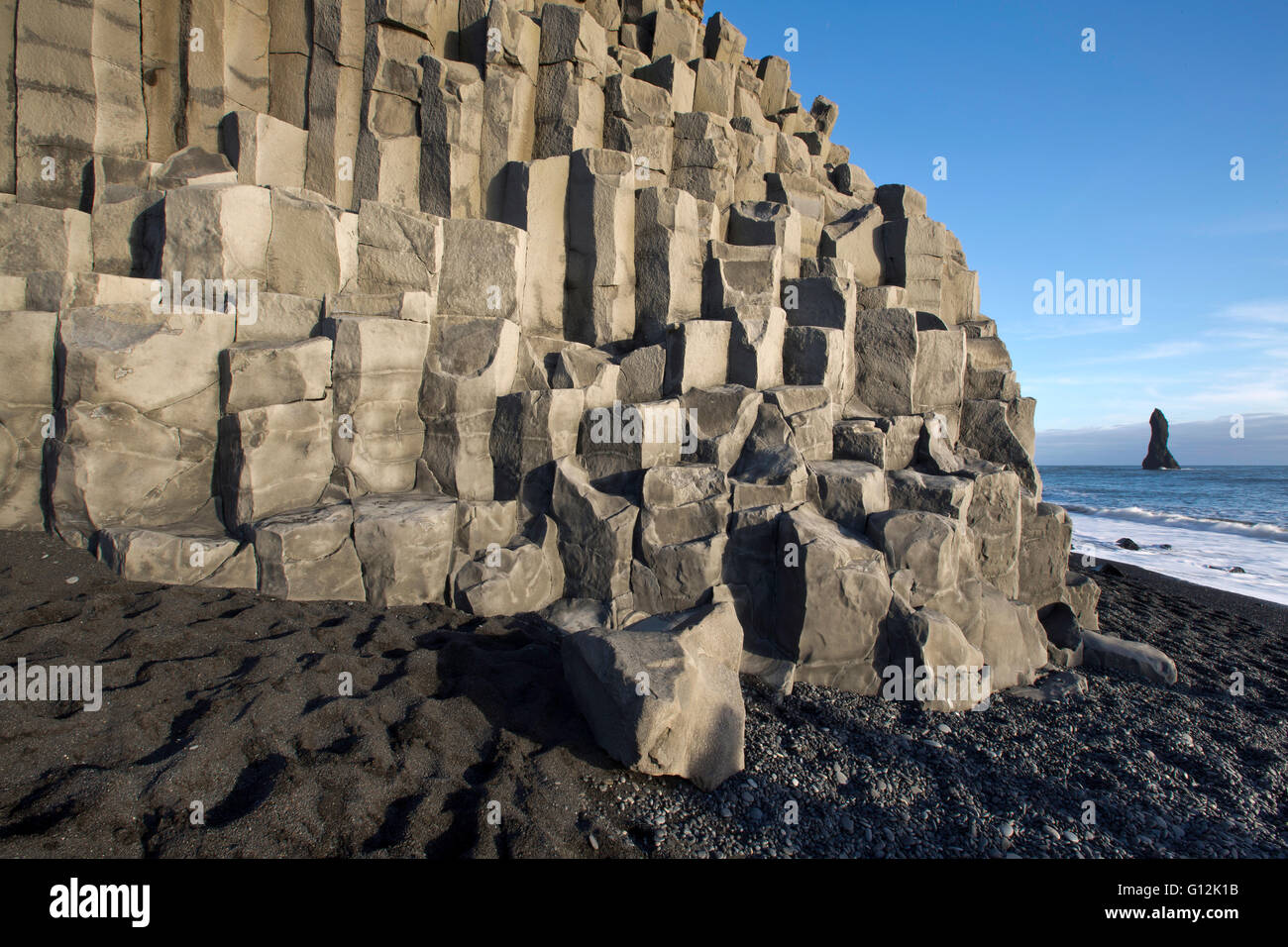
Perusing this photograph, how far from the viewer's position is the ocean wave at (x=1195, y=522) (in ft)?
61.2

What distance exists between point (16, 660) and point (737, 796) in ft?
12.8

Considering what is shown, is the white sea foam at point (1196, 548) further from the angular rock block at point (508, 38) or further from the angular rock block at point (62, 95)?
the angular rock block at point (62, 95)

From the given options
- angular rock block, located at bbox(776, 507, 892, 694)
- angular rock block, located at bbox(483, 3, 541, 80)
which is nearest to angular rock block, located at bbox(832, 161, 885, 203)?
angular rock block, located at bbox(483, 3, 541, 80)

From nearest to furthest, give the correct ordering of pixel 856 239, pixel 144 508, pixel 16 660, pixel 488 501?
pixel 16 660 → pixel 144 508 → pixel 488 501 → pixel 856 239

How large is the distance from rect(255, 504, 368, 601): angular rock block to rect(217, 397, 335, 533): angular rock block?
201 mm

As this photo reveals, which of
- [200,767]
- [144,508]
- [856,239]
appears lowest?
[200,767]

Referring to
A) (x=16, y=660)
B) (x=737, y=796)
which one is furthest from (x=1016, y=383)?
(x=16, y=660)

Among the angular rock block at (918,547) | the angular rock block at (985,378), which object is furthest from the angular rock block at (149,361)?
the angular rock block at (985,378)

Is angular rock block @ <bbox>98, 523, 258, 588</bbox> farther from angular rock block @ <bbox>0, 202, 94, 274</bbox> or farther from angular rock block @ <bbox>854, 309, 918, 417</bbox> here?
angular rock block @ <bbox>854, 309, 918, 417</bbox>

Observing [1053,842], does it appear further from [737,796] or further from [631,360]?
[631,360]

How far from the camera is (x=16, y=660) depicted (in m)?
3.57

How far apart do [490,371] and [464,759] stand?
131 inches

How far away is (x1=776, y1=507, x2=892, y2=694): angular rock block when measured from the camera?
193 inches

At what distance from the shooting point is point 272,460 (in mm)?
5074
